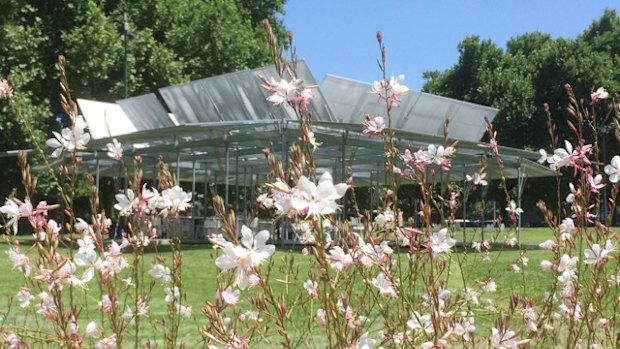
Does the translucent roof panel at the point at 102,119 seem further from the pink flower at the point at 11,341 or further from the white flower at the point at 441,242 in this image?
the white flower at the point at 441,242

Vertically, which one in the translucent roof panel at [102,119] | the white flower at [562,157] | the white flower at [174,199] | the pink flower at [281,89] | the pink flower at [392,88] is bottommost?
the white flower at [174,199]

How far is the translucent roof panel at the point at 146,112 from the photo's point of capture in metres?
17.5

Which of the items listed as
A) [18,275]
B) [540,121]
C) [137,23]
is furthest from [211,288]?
[540,121]

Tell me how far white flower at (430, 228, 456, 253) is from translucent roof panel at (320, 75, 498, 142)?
14.8m

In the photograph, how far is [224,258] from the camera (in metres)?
1.28

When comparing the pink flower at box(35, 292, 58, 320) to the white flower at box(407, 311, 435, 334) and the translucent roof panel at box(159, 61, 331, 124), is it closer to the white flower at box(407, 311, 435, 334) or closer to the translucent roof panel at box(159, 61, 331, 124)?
the white flower at box(407, 311, 435, 334)

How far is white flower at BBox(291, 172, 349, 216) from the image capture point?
4.09 feet

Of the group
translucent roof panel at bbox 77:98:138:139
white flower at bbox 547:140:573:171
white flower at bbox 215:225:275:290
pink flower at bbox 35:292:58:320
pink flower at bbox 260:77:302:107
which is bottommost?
pink flower at bbox 35:292:58:320

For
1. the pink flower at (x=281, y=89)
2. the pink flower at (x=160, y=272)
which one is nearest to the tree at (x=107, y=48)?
the pink flower at (x=160, y=272)

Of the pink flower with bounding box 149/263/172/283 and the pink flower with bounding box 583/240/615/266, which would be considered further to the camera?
the pink flower with bounding box 149/263/172/283

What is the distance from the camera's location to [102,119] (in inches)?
695

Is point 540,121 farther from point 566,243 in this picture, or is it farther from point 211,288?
Answer: point 566,243

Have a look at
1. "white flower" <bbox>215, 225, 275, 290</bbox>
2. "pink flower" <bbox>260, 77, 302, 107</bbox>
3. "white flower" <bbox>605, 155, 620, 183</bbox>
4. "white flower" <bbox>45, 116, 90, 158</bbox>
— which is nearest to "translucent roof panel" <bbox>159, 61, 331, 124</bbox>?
"white flower" <bbox>45, 116, 90, 158</bbox>

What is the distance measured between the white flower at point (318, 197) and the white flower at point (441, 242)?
0.73 metres
